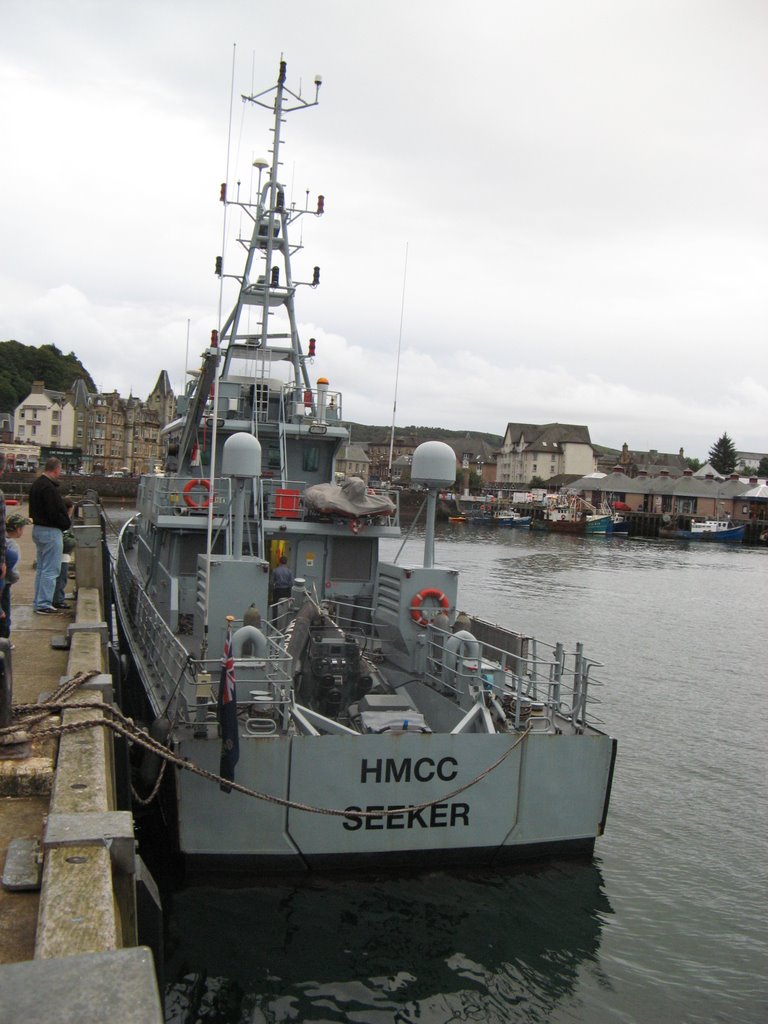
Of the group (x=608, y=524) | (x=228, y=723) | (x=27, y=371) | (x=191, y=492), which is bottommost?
(x=608, y=524)

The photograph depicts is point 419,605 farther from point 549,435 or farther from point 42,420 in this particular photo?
point 549,435

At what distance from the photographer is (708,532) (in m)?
98.8

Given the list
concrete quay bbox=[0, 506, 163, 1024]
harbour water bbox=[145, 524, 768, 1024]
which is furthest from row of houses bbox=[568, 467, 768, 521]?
concrete quay bbox=[0, 506, 163, 1024]

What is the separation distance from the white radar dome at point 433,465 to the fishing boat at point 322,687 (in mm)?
32

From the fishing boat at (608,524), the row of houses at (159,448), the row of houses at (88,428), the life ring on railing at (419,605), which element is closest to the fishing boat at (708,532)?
the fishing boat at (608,524)

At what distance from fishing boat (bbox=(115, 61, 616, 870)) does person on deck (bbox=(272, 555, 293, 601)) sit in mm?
113

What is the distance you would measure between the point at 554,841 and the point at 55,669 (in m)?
6.07

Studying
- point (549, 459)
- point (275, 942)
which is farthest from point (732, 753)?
point (549, 459)

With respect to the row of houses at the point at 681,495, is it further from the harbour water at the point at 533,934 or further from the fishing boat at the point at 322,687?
the harbour water at the point at 533,934

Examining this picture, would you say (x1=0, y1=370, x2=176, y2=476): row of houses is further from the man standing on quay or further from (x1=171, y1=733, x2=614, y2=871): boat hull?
(x1=171, y1=733, x2=614, y2=871): boat hull

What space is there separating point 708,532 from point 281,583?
9282 cm

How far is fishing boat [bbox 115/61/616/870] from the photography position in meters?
9.35

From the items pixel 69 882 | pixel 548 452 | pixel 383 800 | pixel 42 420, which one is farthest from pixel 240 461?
pixel 548 452

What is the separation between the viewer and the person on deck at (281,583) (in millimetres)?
14422
